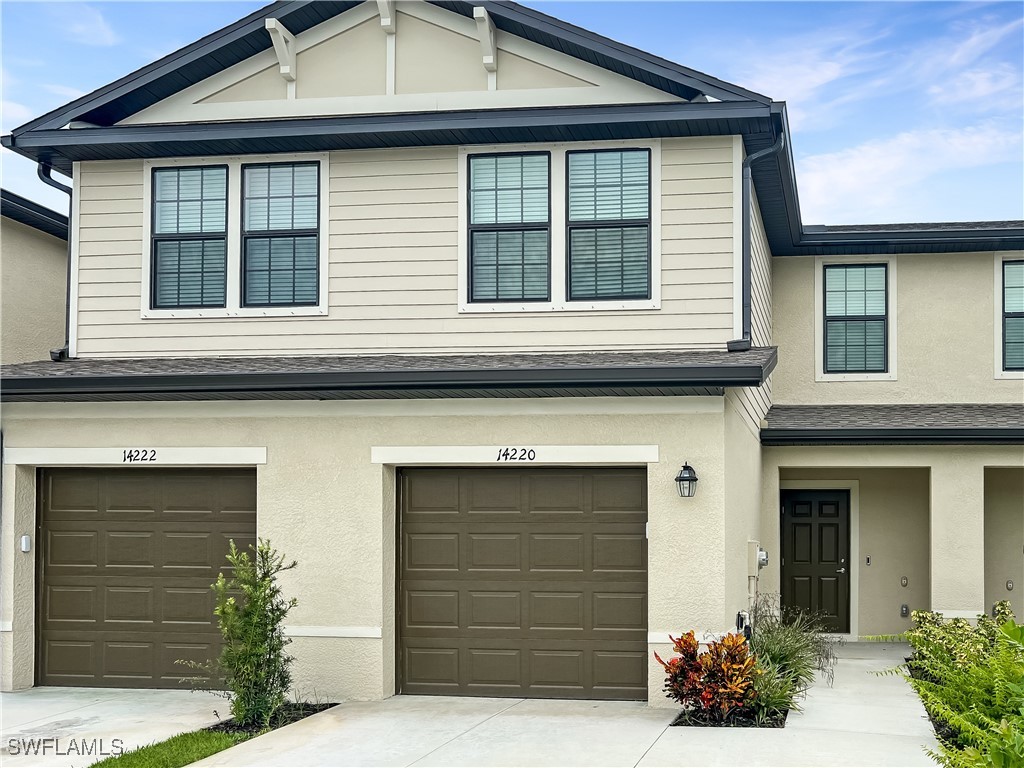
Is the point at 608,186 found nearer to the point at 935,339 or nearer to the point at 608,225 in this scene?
the point at 608,225

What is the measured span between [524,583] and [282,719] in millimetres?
2698

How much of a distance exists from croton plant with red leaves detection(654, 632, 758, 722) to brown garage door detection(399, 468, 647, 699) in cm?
111

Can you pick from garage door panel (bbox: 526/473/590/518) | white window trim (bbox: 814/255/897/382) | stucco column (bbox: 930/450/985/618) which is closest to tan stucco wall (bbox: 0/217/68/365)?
garage door panel (bbox: 526/473/590/518)

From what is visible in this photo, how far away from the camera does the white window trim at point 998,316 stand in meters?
16.5

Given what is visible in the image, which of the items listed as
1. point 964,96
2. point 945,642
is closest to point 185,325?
point 945,642

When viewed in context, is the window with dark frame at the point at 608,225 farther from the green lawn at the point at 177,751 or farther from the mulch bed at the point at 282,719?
the green lawn at the point at 177,751

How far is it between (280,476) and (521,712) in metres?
3.40

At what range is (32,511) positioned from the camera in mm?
12266

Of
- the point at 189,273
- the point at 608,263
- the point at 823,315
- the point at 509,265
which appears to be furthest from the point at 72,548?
the point at 823,315

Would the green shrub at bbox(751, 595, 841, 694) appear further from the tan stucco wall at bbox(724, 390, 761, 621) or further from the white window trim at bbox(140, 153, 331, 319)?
the white window trim at bbox(140, 153, 331, 319)

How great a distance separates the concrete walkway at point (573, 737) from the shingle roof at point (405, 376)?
301 centimetres

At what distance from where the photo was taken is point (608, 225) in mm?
11719

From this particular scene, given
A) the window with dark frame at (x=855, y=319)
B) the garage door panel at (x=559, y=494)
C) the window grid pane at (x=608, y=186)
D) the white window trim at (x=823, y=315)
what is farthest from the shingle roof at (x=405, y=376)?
the window with dark frame at (x=855, y=319)
